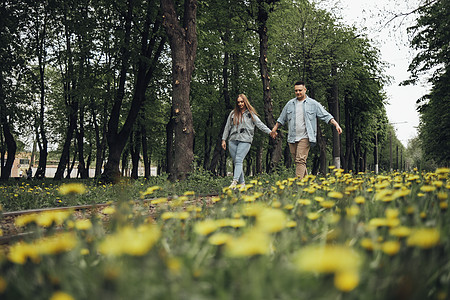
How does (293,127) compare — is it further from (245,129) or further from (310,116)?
(245,129)

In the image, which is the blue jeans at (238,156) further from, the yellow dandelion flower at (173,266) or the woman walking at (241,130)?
the yellow dandelion flower at (173,266)

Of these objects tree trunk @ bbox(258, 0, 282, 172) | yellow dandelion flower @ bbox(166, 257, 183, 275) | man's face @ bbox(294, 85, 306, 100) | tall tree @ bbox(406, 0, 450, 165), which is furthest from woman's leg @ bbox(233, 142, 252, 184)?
tall tree @ bbox(406, 0, 450, 165)

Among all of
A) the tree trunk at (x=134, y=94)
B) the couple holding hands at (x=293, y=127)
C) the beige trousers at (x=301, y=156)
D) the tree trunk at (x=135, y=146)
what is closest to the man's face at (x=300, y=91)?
the couple holding hands at (x=293, y=127)

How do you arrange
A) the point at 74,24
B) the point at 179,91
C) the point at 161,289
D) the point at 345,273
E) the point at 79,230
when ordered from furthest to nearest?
1. the point at 74,24
2. the point at 179,91
3. the point at 79,230
4. the point at 161,289
5. the point at 345,273

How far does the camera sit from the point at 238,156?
761 cm

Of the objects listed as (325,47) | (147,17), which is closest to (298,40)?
(325,47)

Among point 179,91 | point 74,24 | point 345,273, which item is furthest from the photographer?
point 74,24

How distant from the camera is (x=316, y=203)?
3416mm

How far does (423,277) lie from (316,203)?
2.11m

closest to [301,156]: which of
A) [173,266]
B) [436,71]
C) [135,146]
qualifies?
[173,266]

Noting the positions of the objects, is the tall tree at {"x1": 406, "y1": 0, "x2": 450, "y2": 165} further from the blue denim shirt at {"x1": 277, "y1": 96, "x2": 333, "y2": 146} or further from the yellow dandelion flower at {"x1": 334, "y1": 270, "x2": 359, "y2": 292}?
the yellow dandelion flower at {"x1": 334, "y1": 270, "x2": 359, "y2": 292}

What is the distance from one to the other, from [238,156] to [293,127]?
1.43 m

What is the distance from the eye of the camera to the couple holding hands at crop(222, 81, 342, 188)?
23.9 ft

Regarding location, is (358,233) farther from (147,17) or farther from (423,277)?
(147,17)
